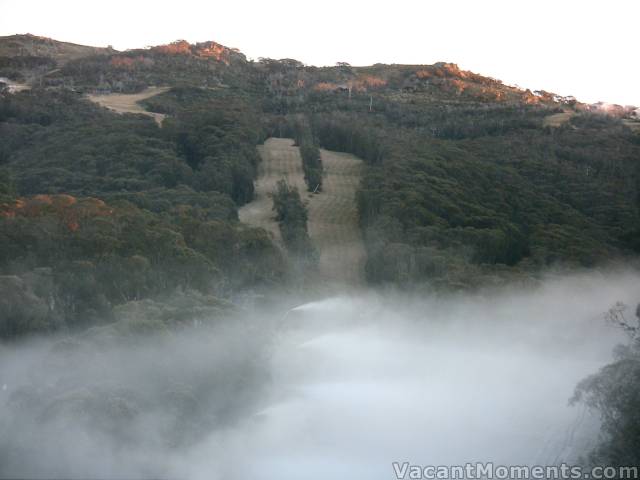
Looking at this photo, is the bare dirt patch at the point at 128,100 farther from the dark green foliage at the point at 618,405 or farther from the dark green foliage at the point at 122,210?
the dark green foliage at the point at 618,405

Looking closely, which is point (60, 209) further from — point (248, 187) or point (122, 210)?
point (248, 187)

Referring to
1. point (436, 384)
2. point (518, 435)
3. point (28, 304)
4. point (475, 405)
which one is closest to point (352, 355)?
point (436, 384)

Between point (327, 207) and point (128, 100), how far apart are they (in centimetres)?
3928

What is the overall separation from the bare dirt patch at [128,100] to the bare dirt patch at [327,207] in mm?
13729

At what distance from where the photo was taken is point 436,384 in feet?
71.8

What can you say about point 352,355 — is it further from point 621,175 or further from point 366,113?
point 366,113

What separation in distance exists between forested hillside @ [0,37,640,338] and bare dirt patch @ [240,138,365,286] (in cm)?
109

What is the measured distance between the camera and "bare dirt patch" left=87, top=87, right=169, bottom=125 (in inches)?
2803

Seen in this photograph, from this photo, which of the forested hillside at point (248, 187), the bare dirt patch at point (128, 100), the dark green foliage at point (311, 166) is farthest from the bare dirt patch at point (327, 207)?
the bare dirt patch at point (128, 100)

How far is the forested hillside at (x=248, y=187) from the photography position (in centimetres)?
2655

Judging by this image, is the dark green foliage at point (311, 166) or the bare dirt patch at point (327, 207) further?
the dark green foliage at point (311, 166)

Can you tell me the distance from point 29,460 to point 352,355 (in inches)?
422

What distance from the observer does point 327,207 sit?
4684 cm

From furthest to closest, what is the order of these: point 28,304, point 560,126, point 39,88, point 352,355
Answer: point 39,88 → point 560,126 → point 352,355 → point 28,304
